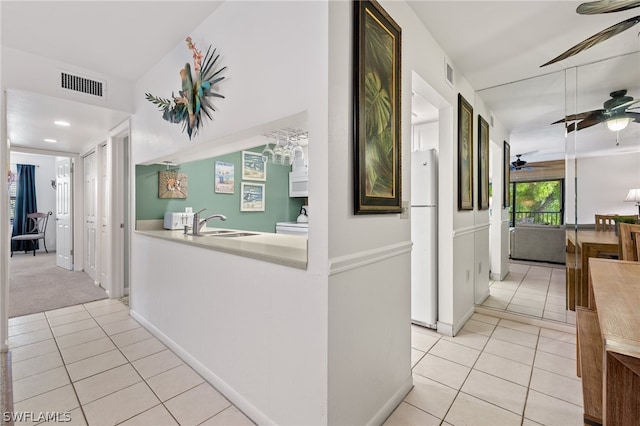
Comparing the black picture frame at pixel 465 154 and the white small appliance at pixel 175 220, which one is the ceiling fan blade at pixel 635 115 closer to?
the black picture frame at pixel 465 154

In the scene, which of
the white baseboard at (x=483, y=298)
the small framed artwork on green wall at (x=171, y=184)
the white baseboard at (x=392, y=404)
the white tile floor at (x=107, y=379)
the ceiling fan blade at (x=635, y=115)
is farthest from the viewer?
the white baseboard at (x=483, y=298)

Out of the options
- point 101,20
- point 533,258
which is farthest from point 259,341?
point 533,258

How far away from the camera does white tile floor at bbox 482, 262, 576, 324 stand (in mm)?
3068

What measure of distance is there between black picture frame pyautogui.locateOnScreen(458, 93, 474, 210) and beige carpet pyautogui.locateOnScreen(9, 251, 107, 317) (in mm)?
4658

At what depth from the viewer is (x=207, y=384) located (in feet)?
6.45

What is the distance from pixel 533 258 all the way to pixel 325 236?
4173 millimetres

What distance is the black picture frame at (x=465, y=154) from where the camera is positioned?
9.23 ft

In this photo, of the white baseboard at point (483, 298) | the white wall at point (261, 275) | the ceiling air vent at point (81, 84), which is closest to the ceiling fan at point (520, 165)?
the white baseboard at point (483, 298)

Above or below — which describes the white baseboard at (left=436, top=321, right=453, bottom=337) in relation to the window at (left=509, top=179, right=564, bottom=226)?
below

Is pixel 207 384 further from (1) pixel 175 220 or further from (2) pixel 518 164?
(2) pixel 518 164

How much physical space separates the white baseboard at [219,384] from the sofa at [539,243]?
3.23 metres

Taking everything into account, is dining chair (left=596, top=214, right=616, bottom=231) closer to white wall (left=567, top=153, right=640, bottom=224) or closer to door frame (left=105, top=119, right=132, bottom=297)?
white wall (left=567, top=153, right=640, bottom=224)

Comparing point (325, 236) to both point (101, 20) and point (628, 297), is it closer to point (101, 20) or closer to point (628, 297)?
point (628, 297)

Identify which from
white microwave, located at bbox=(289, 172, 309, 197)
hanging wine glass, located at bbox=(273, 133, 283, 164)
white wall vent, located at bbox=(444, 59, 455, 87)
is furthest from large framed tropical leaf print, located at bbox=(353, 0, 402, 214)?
white microwave, located at bbox=(289, 172, 309, 197)
